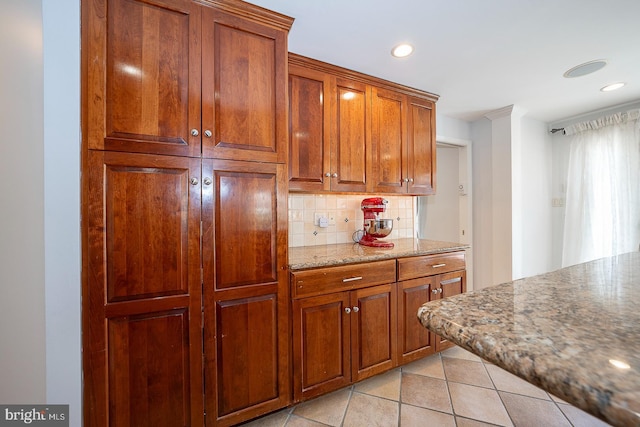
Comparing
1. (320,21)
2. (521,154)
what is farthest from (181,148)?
(521,154)

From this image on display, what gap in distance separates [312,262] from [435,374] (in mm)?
1342

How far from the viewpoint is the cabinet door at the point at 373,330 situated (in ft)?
5.51

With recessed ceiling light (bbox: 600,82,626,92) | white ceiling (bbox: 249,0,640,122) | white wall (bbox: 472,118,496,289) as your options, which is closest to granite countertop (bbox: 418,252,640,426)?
white ceiling (bbox: 249,0,640,122)

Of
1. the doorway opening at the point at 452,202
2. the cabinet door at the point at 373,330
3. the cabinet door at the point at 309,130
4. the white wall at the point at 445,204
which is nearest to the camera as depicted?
the cabinet door at the point at 373,330

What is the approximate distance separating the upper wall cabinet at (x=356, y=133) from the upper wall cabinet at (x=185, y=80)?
14.1 inches

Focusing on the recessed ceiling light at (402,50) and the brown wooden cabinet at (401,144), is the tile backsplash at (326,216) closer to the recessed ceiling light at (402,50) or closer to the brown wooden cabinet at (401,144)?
the brown wooden cabinet at (401,144)

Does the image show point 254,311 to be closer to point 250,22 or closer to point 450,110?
point 250,22

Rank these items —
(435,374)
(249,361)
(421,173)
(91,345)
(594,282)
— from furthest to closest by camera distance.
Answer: (421,173)
(435,374)
(249,361)
(91,345)
(594,282)

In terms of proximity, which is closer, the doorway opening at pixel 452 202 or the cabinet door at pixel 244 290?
the cabinet door at pixel 244 290

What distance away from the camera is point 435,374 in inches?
75.6

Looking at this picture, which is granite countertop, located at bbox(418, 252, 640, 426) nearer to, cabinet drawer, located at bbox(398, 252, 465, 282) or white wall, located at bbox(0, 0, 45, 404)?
cabinet drawer, located at bbox(398, 252, 465, 282)

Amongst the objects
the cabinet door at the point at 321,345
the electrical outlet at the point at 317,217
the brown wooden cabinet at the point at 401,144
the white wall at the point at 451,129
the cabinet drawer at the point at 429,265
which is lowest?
the cabinet door at the point at 321,345

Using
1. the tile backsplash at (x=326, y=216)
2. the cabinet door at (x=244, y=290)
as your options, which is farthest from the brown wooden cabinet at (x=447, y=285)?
the cabinet door at (x=244, y=290)

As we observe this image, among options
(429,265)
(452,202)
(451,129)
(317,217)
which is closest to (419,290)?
(429,265)
